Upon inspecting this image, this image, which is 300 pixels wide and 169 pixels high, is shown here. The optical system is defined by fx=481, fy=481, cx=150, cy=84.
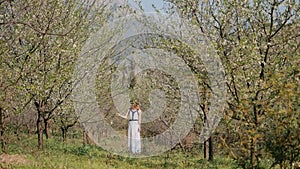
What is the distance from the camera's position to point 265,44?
10.1 meters

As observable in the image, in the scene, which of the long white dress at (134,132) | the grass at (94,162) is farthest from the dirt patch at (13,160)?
the long white dress at (134,132)

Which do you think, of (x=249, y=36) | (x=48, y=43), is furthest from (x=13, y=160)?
(x=249, y=36)

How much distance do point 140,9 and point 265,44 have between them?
4.51m

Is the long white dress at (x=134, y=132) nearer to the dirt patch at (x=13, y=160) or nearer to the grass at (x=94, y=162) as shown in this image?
the grass at (x=94, y=162)

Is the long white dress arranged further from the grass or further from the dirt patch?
the dirt patch

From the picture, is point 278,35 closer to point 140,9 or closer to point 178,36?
point 178,36

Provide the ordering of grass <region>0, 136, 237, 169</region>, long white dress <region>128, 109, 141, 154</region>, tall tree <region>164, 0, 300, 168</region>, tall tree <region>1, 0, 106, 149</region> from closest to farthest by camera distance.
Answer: grass <region>0, 136, 237, 169</region> < tall tree <region>164, 0, 300, 168</region> < tall tree <region>1, 0, 106, 149</region> < long white dress <region>128, 109, 141, 154</region>

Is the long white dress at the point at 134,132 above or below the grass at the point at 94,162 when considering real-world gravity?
above

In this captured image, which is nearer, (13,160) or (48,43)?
(13,160)

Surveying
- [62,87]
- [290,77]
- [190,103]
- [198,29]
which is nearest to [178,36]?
[198,29]

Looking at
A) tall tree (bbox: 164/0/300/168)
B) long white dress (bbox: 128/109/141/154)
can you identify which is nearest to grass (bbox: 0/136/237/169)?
long white dress (bbox: 128/109/141/154)

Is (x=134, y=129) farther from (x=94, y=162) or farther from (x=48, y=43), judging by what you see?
(x=48, y=43)

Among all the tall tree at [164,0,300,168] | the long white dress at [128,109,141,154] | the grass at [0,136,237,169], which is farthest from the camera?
the long white dress at [128,109,141,154]

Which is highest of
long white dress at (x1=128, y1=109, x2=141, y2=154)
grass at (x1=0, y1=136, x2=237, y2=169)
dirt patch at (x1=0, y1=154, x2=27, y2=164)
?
long white dress at (x1=128, y1=109, x2=141, y2=154)
